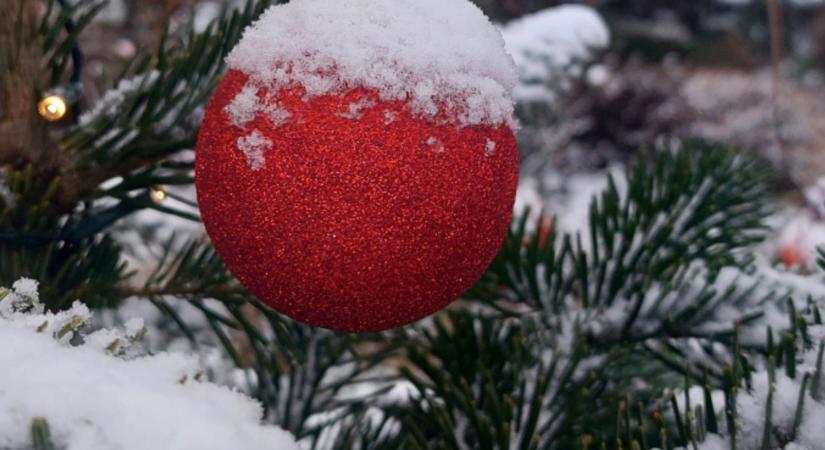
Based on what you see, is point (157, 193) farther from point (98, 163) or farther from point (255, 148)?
point (255, 148)

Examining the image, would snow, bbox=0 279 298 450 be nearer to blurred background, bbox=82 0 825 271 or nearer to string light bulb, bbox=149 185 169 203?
string light bulb, bbox=149 185 169 203

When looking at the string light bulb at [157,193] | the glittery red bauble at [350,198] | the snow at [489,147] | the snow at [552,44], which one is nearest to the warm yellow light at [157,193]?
the string light bulb at [157,193]

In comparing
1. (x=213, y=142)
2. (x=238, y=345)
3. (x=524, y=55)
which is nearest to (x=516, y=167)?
(x=213, y=142)

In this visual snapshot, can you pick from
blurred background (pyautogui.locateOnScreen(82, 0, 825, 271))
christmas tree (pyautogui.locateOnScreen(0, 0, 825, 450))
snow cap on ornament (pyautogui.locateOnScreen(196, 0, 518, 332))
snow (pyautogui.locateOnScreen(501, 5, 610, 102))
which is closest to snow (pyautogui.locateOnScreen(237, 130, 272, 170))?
snow cap on ornament (pyautogui.locateOnScreen(196, 0, 518, 332))

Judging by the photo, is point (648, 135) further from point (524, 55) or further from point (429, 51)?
point (429, 51)

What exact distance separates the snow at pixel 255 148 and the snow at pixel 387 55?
30 millimetres

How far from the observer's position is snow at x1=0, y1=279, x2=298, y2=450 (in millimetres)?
272

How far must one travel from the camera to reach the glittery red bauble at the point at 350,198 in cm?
40

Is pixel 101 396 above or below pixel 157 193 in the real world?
below

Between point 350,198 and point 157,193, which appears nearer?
point 350,198

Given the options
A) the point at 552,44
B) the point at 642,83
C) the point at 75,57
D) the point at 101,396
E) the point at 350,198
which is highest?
the point at 642,83

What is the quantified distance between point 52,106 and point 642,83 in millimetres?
4478

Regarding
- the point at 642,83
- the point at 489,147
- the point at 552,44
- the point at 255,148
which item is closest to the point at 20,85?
the point at 255,148

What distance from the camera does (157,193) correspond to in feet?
1.75
